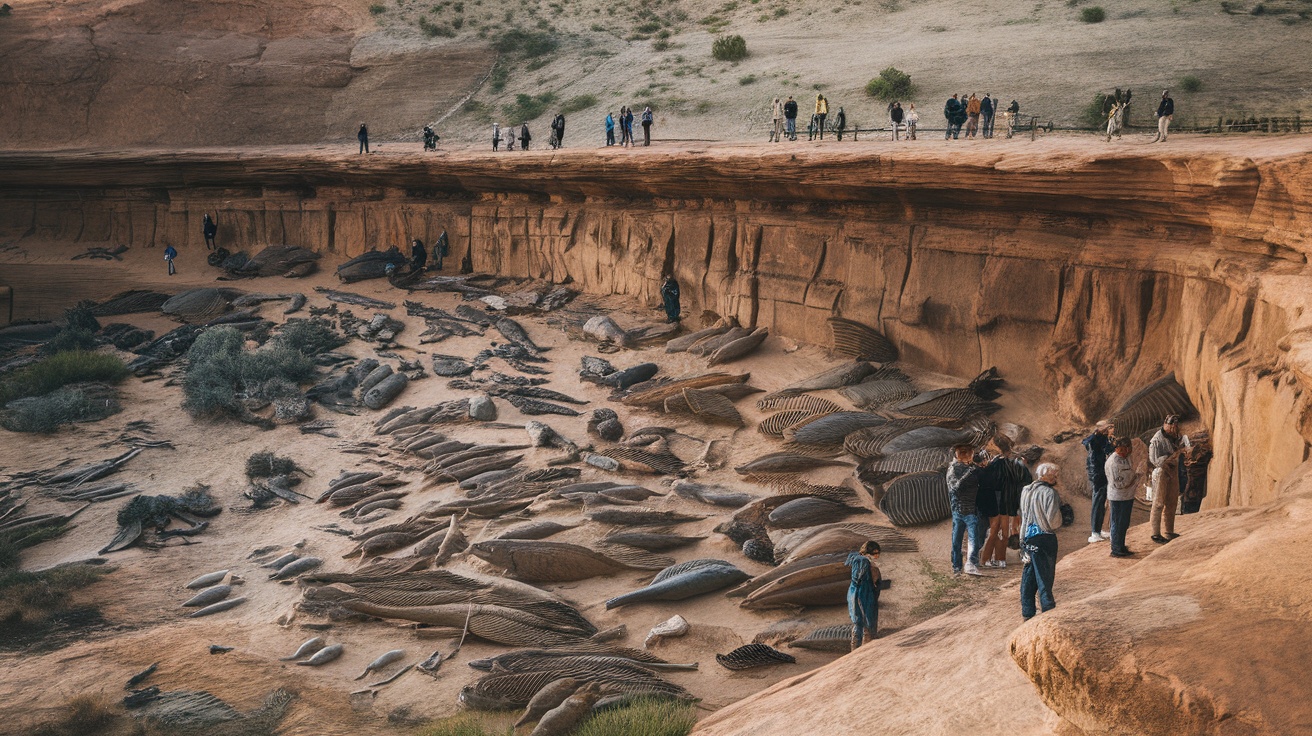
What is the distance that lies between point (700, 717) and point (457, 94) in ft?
97.7

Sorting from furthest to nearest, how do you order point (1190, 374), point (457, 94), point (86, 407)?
point (457, 94)
point (86, 407)
point (1190, 374)

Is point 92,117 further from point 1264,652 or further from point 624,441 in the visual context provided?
point 1264,652

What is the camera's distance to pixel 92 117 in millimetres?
30266

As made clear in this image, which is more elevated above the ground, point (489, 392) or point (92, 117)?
point (92, 117)

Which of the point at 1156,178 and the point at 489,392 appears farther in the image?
the point at 489,392

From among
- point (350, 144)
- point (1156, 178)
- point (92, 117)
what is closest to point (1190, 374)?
point (1156, 178)

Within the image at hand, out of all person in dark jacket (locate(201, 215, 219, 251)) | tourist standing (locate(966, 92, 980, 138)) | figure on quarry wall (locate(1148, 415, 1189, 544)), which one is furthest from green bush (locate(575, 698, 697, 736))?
person in dark jacket (locate(201, 215, 219, 251))

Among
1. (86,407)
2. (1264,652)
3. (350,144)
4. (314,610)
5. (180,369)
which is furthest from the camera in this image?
(350,144)

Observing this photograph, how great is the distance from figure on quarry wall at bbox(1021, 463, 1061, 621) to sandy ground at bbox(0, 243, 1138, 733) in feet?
4.95

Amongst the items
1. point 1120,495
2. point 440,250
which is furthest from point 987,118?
point 1120,495

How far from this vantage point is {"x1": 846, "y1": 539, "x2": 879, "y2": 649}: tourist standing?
7.60m

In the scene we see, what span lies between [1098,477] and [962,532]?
4.31 feet

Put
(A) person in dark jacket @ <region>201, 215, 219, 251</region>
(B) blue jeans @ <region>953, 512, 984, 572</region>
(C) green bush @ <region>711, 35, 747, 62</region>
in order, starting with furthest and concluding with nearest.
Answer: (C) green bush @ <region>711, 35, 747, 62</region>
(A) person in dark jacket @ <region>201, 215, 219, 251</region>
(B) blue jeans @ <region>953, 512, 984, 572</region>

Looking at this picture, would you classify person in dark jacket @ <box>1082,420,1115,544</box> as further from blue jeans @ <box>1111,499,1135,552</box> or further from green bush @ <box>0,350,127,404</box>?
green bush @ <box>0,350,127,404</box>
